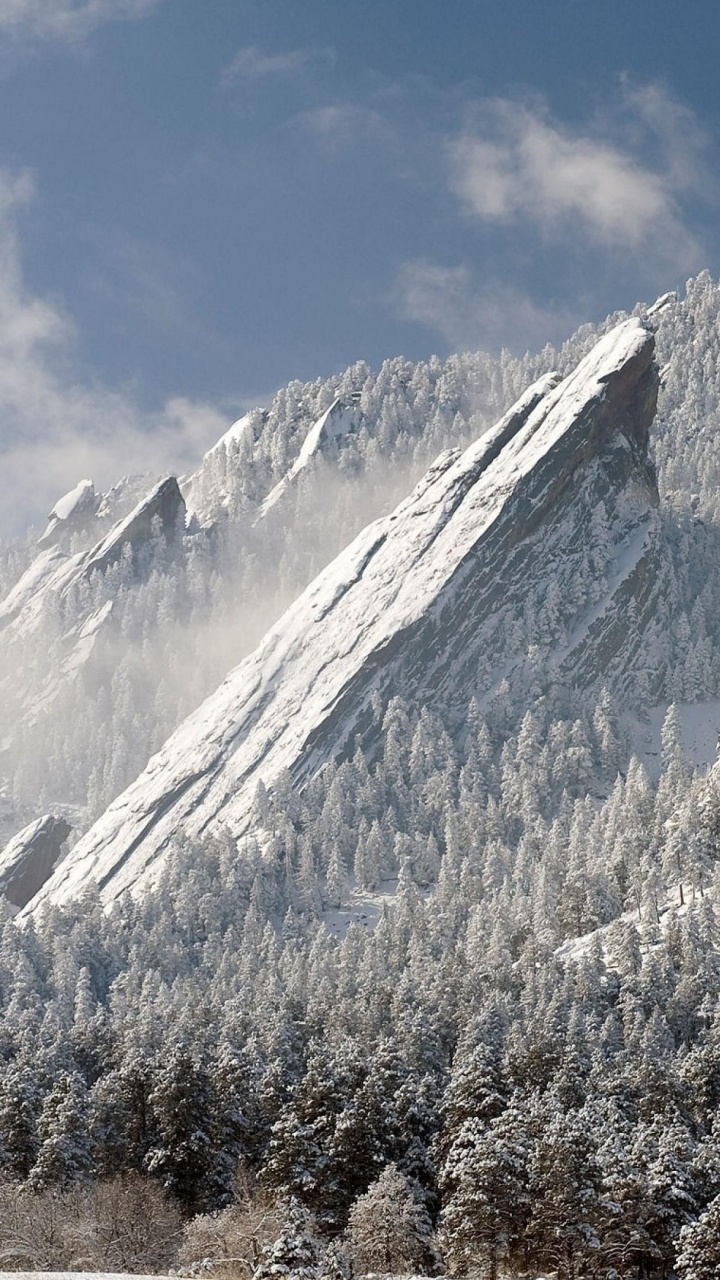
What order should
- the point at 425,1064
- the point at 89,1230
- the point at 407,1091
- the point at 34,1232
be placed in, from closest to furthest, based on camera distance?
the point at 89,1230 < the point at 34,1232 < the point at 407,1091 < the point at 425,1064

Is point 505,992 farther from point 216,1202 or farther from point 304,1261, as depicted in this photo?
point 304,1261

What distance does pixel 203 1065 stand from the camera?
295 feet

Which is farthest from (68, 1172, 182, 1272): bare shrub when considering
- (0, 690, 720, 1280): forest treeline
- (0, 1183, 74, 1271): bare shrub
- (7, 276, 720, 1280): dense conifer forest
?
(0, 690, 720, 1280): forest treeline

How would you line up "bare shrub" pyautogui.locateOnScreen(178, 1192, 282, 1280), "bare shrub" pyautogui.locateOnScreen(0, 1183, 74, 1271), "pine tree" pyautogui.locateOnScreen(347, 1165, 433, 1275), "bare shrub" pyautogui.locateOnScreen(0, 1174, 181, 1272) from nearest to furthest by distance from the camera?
"bare shrub" pyautogui.locateOnScreen(0, 1183, 74, 1271), "bare shrub" pyautogui.locateOnScreen(178, 1192, 282, 1280), "bare shrub" pyautogui.locateOnScreen(0, 1174, 181, 1272), "pine tree" pyautogui.locateOnScreen(347, 1165, 433, 1275)

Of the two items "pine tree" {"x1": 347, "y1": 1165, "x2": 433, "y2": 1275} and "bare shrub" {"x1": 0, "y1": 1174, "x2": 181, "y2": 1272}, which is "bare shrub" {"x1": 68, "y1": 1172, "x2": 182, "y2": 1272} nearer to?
"bare shrub" {"x1": 0, "y1": 1174, "x2": 181, "y2": 1272}

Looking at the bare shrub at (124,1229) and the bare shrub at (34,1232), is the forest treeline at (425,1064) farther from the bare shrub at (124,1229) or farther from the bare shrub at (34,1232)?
the bare shrub at (124,1229)

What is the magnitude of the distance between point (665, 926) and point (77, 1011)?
178 ft

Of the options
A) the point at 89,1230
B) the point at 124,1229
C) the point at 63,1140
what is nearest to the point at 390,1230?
the point at 124,1229

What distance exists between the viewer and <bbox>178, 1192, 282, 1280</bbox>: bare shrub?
64.1 metres

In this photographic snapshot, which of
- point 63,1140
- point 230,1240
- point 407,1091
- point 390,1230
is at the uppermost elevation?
point 407,1091

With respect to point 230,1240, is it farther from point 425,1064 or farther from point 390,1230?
point 425,1064

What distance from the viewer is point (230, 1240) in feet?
216

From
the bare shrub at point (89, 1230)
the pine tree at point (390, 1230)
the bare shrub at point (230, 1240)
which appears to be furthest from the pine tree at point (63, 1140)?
the pine tree at point (390, 1230)

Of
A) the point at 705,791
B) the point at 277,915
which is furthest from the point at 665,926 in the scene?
the point at 277,915
